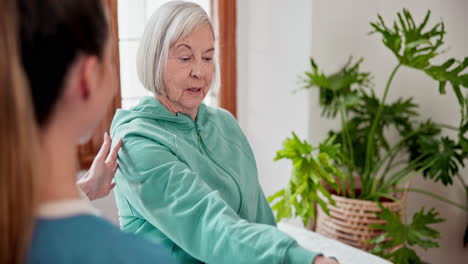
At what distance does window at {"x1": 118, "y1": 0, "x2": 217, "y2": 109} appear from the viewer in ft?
8.25

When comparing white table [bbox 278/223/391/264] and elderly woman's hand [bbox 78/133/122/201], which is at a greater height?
elderly woman's hand [bbox 78/133/122/201]

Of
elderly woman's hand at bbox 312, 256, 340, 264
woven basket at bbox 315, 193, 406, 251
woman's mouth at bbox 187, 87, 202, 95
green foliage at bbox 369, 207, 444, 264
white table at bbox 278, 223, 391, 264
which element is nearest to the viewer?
elderly woman's hand at bbox 312, 256, 340, 264

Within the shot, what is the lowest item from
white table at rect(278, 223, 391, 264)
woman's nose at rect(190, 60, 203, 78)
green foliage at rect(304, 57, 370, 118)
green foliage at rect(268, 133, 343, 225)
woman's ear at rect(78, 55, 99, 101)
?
white table at rect(278, 223, 391, 264)

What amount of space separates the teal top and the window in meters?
2.11

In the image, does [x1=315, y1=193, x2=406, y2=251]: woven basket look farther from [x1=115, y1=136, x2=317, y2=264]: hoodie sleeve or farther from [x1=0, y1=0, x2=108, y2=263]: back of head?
[x1=0, y1=0, x2=108, y2=263]: back of head

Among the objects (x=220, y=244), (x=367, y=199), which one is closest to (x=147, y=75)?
(x=220, y=244)

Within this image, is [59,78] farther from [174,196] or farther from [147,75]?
[147,75]

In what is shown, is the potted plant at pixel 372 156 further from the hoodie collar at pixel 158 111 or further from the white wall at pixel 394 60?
the hoodie collar at pixel 158 111

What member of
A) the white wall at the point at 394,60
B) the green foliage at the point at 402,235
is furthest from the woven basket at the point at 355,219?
the white wall at the point at 394,60

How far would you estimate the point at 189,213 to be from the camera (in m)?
1.20

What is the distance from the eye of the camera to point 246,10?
281 cm

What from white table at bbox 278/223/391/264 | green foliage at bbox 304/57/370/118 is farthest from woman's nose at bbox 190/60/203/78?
green foliage at bbox 304/57/370/118

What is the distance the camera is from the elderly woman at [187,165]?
45.1 inches

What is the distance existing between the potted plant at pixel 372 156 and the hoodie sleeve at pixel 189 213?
0.97m
